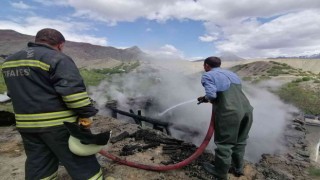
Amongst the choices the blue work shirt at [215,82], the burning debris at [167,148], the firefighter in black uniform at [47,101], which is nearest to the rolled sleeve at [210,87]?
the blue work shirt at [215,82]

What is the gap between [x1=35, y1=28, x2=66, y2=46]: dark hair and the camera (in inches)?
112

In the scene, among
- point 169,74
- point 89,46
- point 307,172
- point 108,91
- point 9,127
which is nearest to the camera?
point 307,172

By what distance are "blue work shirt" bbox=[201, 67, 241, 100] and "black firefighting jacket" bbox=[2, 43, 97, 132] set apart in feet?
5.68

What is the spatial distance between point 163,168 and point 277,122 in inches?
238

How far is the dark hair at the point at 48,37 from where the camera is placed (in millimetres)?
2842

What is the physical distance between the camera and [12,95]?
2.84 metres

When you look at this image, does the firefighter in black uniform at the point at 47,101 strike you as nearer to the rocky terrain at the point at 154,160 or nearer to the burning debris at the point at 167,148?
the rocky terrain at the point at 154,160

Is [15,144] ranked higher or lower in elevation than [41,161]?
lower

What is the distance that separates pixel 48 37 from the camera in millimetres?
2848

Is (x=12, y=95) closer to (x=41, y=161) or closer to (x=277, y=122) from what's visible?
(x=41, y=161)

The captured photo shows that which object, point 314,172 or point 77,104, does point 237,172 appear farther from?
point 77,104

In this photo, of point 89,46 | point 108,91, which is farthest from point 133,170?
point 89,46

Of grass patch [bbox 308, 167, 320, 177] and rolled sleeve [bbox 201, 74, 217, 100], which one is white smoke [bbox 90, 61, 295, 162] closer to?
grass patch [bbox 308, 167, 320, 177]

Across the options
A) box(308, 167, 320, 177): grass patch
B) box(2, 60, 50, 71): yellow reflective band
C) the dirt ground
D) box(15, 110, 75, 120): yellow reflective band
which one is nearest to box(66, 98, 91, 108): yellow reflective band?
box(15, 110, 75, 120): yellow reflective band
